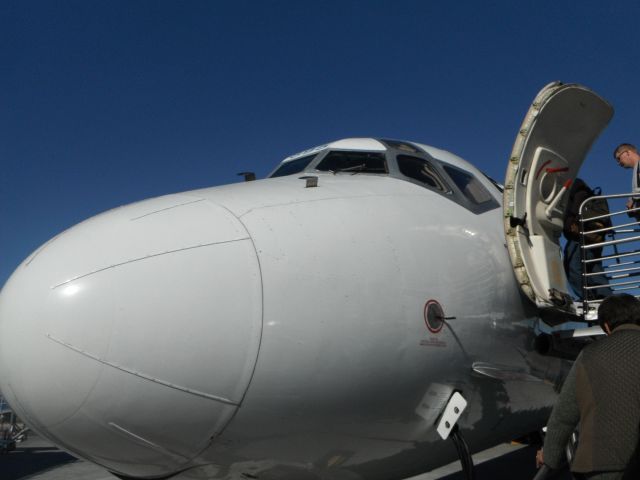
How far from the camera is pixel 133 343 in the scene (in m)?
3.02

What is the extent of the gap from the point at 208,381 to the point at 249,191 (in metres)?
1.43

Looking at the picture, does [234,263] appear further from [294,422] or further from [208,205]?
[294,422]

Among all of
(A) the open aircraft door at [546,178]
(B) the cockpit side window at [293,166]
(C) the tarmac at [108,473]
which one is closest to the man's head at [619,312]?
(A) the open aircraft door at [546,178]

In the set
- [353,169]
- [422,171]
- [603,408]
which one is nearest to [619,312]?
[603,408]

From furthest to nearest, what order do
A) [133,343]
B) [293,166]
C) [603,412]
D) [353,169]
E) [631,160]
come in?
[631,160] < [293,166] < [353,169] < [133,343] < [603,412]

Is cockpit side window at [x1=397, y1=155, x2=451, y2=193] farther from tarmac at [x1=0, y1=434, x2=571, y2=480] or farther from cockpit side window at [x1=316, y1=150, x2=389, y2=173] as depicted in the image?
tarmac at [x1=0, y1=434, x2=571, y2=480]

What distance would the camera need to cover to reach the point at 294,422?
11.3 feet

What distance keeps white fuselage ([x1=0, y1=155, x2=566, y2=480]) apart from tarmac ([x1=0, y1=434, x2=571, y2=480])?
3.94 m

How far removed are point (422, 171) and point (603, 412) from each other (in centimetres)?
297

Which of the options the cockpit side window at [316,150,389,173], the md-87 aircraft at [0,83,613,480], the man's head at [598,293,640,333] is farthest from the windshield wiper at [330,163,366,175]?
the man's head at [598,293,640,333]

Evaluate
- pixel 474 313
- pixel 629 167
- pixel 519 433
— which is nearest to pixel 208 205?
pixel 474 313

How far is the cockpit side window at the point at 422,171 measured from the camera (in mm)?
5281

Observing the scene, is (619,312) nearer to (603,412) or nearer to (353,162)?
(603,412)

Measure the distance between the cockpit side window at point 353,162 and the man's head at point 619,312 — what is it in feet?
7.70
